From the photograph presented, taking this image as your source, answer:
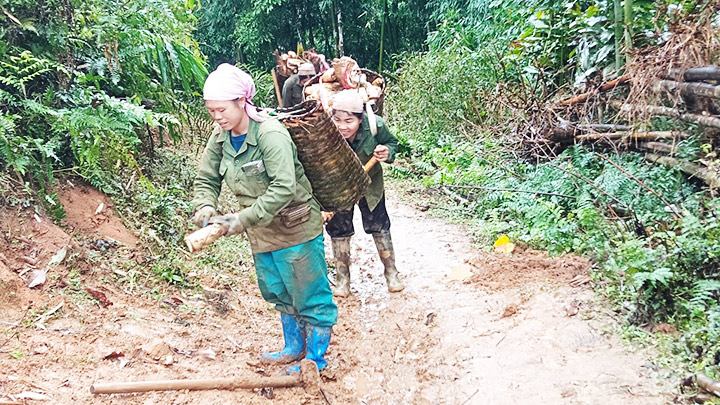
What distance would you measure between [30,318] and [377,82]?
3.41m

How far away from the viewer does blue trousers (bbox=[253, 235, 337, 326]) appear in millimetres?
3160

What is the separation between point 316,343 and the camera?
3.35 m

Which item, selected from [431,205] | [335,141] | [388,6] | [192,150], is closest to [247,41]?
[388,6]

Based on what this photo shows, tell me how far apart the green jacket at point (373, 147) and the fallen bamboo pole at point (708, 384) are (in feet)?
7.89

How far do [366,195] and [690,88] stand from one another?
246cm

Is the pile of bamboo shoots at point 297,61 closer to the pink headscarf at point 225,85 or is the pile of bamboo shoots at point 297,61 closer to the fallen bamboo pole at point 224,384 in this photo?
the pink headscarf at point 225,85

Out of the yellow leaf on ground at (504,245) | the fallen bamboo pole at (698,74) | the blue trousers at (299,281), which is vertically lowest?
the yellow leaf on ground at (504,245)

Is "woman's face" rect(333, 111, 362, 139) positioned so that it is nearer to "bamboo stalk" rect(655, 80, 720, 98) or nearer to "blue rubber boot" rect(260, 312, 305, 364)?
"blue rubber boot" rect(260, 312, 305, 364)

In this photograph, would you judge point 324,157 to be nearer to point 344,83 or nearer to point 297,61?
point 344,83

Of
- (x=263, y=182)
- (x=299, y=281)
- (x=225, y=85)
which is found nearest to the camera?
(x=225, y=85)

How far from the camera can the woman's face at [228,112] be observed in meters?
2.84

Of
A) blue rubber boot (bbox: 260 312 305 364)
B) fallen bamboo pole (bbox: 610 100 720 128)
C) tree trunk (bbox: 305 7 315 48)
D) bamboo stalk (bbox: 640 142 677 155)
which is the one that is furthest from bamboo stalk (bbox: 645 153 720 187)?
tree trunk (bbox: 305 7 315 48)

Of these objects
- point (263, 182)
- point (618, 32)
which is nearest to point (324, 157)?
point (263, 182)

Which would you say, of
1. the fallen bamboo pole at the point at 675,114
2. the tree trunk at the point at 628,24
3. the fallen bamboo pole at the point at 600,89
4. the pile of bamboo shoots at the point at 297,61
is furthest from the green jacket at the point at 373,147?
the pile of bamboo shoots at the point at 297,61
